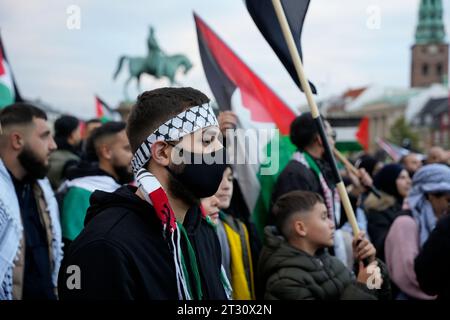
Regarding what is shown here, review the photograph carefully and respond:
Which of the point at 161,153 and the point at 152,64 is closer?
the point at 161,153

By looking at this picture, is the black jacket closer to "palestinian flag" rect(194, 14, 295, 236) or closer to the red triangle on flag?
"palestinian flag" rect(194, 14, 295, 236)

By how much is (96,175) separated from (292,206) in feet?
4.71

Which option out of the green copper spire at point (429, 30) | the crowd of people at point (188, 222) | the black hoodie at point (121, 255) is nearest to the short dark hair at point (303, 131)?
the crowd of people at point (188, 222)

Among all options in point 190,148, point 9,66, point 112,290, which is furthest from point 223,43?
point 112,290

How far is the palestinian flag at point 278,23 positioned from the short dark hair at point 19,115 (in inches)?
67.3

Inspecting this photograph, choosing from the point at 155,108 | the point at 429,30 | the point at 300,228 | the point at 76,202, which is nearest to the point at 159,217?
the point at 155,108

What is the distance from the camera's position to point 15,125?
138 inches

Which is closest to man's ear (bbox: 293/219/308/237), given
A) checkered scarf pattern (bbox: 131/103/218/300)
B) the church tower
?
checkered scarf pattern (bbox: 131/103/218/300)

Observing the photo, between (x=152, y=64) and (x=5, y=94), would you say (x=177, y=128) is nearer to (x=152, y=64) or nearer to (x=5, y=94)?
(x=5, y=94)

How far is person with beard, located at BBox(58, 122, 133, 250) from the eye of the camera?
12.7 ft

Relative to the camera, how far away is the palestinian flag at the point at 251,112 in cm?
434

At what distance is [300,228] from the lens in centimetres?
345

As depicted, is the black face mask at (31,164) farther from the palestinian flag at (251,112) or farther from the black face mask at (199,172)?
the black face mask at (199,172)

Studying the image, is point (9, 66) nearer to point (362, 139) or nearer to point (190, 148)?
point (190, 148)
